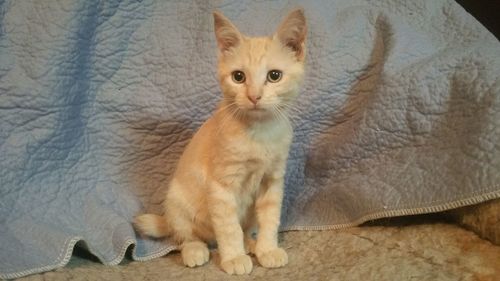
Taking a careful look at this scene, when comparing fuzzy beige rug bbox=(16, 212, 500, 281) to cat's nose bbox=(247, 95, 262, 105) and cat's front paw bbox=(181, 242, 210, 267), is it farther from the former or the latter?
cat's nose bbox=(247, 95, 262, 105)

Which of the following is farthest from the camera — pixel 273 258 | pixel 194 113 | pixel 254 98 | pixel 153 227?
pixel 194 113

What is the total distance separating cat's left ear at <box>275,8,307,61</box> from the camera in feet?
3.46

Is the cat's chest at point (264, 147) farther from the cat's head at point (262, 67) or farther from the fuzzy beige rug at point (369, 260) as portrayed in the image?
the fuzzy beige rug at point (369, 260)

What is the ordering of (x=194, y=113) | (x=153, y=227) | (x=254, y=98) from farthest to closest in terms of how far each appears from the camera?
(x=194, y=113)
(x=153, y=227)
(x=254, y=98)

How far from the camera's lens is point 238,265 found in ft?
3.51

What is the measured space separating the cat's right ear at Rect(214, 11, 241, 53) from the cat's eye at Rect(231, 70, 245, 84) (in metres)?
0.08

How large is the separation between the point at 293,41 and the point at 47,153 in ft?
2.44

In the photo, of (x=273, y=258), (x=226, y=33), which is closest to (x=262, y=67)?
(x=226, y=33)

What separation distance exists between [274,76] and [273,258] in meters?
0.42

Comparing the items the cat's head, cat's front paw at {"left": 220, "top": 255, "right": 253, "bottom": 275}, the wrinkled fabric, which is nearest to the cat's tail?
the wrinkled fabric

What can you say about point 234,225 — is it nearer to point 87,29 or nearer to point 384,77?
point 384,77

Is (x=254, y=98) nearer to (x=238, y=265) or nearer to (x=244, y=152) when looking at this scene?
(x=244, y=152)

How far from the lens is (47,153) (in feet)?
4.25

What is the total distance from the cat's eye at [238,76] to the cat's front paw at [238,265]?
0.41 m
